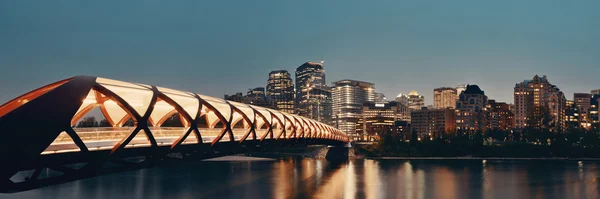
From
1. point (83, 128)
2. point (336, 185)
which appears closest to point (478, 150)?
point (336, 185)

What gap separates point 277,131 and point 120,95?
92.0 feet

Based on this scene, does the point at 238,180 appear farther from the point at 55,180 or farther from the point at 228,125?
the point at 55,180

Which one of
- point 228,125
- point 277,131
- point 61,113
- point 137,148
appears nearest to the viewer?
point 61,113

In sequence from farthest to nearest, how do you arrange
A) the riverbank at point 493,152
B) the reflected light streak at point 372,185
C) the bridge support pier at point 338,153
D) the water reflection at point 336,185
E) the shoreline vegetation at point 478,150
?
1. the shoreline vegetation at point 478,150
2. the riverbank at point 493,152
3. the bridge support pier at point 338,153
4. the reflected light streak at point 372,185
5. the water reflection at point 336,185

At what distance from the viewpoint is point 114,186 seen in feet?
181

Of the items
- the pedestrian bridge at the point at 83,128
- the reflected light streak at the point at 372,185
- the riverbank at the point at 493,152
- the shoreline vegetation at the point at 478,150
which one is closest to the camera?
the pedestrian bridge at the point at 83,128

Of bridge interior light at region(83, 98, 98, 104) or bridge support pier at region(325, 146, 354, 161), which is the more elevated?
bridge interior light at region(83, 98, 98, 104)

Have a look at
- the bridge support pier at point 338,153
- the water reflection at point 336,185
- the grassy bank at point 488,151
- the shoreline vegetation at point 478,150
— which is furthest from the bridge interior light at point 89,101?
the grassy bank at point 488,151

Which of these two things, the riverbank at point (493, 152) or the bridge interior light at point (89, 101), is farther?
the riverbank at point (493, 152)

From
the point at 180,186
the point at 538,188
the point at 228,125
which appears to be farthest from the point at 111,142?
the point at 538,188

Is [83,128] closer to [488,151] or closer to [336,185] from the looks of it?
[336,185]

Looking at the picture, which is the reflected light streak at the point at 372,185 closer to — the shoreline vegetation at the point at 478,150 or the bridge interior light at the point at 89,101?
the bridge interior light at the point at 89,101

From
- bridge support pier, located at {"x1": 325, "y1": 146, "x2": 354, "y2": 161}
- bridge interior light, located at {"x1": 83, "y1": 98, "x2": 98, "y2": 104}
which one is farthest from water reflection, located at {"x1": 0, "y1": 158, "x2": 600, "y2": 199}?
bridge support pier, located at {"x1": 325, "y1": 146, "x2": 354, "y2": 161}

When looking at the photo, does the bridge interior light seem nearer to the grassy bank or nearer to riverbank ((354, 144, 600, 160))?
riverbank ((354, 144, 600, 160))
